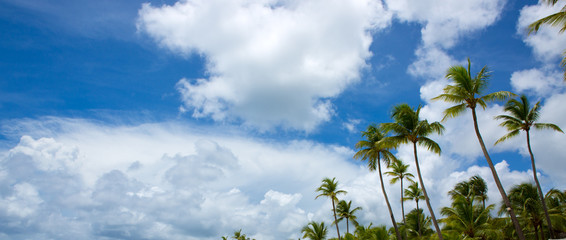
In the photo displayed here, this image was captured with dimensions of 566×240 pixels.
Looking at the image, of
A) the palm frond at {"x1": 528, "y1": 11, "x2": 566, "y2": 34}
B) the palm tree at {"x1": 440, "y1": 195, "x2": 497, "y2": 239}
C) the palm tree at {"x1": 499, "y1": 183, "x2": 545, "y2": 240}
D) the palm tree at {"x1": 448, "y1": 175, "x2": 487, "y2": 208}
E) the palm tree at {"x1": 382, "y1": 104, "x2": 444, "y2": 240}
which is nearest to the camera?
the palm frond at {"x1": 528, "y1": 11, "x2": 566, "y2": 34}

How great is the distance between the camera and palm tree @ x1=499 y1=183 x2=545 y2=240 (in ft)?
106

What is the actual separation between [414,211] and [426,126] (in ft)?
94.3

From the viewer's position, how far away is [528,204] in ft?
106

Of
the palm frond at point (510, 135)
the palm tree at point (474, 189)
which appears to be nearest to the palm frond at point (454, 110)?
the palm frond at point (510, 135)

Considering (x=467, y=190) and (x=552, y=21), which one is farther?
(x=467, y=190)

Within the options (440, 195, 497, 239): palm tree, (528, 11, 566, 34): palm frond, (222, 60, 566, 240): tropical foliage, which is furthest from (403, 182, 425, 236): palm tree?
(528, 11, 566, 34): palm frond

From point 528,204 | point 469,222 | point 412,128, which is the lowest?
point 469,222

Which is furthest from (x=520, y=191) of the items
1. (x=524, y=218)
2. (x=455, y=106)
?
(x=455, y=106)

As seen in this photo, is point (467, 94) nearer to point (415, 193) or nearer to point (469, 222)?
point (469, 222)

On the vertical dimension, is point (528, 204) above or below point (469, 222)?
above

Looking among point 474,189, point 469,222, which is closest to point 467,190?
point 474,189

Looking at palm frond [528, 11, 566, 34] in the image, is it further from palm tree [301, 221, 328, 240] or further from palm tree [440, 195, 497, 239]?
palm tree [301, 221, 328, 240]

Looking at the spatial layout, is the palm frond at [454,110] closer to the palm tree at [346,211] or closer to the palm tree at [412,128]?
the palm tree at [412,128]

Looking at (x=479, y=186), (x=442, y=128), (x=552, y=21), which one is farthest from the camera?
(x=479, y=186)
